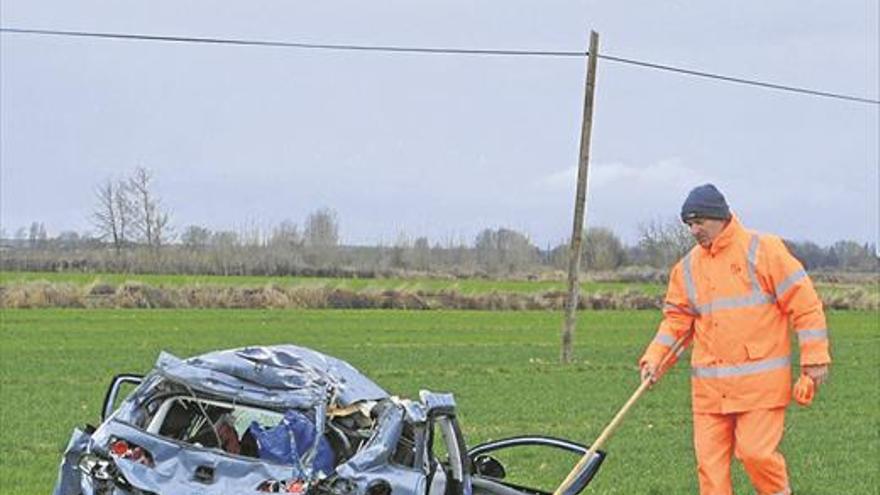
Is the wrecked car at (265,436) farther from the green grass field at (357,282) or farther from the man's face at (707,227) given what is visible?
the green grass field at (357,282)

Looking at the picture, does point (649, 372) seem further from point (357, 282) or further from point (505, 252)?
point (505, 252)

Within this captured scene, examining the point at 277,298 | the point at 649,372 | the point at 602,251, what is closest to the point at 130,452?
the point at 649,372

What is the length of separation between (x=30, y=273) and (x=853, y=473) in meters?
88.0

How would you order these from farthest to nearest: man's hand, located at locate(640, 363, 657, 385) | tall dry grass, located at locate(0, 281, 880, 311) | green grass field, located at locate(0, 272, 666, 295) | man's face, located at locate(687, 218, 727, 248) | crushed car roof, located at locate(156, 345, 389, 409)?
green grass field, located at locate(0, 272, 666, 295), tall dry grass, located at locate(0, 281, 880, 311), man's hand, located at locate(640, 363, 657, 385), man's face, located at locate(687, 218, 727, 248), crushed car roof, located at locate(156, 345, 389, 409)

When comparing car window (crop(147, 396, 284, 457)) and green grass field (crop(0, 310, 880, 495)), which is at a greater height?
car window (crop(147, 396, 284, 457))

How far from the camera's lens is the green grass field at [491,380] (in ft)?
44.2

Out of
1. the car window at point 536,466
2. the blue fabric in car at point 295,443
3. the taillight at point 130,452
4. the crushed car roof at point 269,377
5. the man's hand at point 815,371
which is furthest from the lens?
the car window at point 536,466

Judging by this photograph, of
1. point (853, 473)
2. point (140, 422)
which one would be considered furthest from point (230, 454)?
point (853, 473)

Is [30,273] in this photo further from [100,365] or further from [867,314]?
[100,365]

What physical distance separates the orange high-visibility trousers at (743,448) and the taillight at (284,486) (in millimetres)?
3341

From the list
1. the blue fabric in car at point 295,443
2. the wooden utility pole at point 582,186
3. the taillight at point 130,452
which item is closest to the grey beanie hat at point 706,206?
the blue fabric in car at point 295,443

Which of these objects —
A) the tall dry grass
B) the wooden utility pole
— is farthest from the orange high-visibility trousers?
the tall dry grass

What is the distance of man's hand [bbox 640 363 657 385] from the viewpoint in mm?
8773

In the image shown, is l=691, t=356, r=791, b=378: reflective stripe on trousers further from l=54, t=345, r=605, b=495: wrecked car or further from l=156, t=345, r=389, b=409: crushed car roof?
l=156, t=345, r=389, b=409: crushed car roof
